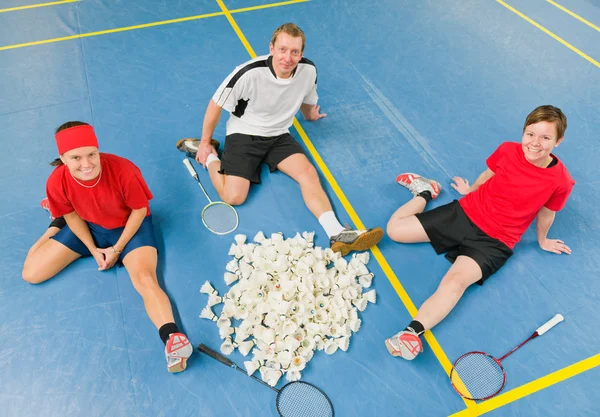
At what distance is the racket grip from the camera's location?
337cm

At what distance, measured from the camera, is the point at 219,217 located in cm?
430

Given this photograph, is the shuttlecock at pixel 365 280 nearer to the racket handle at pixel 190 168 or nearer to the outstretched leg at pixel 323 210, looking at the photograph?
the outstretched leg at pixel 323 210

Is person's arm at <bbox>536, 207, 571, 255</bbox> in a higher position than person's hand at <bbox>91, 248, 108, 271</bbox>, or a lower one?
higher

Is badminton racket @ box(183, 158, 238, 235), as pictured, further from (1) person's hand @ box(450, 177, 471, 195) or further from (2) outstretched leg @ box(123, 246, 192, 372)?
(1) person's hand @ box(450, 177, 471, 195)

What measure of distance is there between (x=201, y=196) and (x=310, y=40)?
3.20 metres

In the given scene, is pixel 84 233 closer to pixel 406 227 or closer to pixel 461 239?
pixel 406 227

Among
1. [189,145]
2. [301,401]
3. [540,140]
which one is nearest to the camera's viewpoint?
[301,401]

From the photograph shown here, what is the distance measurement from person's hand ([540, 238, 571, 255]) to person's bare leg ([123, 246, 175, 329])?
3.39 metres

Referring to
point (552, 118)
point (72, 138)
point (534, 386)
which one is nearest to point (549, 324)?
point (534, 386)

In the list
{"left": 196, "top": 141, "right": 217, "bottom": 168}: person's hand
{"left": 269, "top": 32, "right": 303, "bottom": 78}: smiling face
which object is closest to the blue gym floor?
{"left": 196, "top": 141, "right": 217, "bottom": 168}: person's hand

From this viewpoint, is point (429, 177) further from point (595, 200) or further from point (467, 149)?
point (595, 200)

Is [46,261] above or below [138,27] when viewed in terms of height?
below

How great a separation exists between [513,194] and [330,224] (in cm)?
157

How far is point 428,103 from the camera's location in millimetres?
5656
